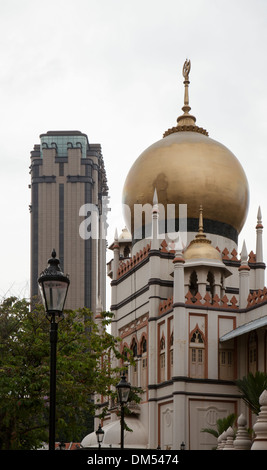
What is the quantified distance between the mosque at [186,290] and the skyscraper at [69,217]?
204ft

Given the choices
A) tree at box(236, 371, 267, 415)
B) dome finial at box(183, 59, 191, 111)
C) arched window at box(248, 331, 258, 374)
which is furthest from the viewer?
dome finial at box(183, 59, 191, 111)

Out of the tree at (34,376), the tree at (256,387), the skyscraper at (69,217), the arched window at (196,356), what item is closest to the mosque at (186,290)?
the arched window at (196,356)

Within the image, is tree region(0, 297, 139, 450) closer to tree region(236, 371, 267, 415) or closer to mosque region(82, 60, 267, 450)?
tree region(236, 371, 267, 415)

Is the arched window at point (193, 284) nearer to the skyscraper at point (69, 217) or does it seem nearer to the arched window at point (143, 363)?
the arched window at point (143, 363)

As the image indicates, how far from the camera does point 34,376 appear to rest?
22312mm

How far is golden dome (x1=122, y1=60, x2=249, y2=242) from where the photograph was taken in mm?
36844

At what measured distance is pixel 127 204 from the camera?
39094mm

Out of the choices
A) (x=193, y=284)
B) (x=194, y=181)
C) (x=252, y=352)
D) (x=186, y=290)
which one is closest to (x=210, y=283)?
(x=193, y=284)

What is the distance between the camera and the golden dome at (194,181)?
3684 centimetres

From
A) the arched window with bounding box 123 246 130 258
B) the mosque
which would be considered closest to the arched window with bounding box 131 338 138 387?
the mosque

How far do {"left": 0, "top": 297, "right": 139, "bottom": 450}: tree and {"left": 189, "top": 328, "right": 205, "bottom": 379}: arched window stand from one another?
6.19 meters

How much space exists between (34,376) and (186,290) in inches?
505
